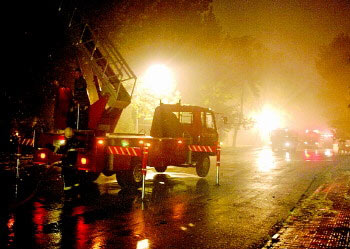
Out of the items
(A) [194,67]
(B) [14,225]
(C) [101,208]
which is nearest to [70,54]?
(C) [101,208]

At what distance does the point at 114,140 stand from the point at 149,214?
3.43 metres

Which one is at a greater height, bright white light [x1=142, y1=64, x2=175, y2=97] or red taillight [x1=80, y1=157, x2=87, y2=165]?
bright white light [x1=142, y1=64, x2=175, y2=97]

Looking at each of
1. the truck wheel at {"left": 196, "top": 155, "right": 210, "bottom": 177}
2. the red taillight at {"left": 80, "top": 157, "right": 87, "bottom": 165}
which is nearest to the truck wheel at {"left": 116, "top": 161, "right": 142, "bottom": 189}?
the red taillight at {"left": 80, "top": 157, "right": 87, "bottom": 165}

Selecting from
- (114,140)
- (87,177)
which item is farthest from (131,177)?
(87,177)

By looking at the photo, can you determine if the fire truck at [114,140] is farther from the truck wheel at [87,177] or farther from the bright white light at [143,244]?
the bright white light at [143,244]

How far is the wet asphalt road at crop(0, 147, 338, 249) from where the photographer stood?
607cm

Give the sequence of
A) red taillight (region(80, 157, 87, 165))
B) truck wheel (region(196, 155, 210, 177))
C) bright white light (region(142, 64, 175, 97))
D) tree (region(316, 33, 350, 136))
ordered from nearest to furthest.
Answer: red taillight (region(80, 157, 87, 165))
truck wheel (region(196, 155, 210, 177))
bright white light (region(142, 64, 175, 97))
tree (region(316, 33, 350, 136))

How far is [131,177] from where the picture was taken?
11.6 m

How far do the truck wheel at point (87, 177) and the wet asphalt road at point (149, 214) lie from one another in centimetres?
28

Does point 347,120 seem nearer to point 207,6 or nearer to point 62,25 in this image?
point 207,6

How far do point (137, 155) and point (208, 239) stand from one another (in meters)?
5.10

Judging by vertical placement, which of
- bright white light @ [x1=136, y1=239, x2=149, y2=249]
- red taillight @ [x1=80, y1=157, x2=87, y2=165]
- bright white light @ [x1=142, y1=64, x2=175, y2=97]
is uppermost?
bright white light @ [x1=142, y1=64, x2=175, y2=97]

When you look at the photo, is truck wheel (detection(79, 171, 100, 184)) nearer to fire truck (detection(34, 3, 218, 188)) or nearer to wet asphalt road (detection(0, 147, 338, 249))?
fire truck (detection(34, 3, 218, 188))

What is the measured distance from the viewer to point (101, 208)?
8469 mm
